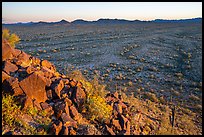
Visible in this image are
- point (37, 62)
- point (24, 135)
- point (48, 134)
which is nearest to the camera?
point (24, 135)

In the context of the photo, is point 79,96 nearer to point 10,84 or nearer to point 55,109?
point 55,109

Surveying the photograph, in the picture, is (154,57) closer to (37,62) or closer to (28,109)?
(37,62)

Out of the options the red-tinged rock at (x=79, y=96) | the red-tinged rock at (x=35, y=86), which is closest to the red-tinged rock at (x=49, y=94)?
the red-tinged rock at (x=35, y=86)

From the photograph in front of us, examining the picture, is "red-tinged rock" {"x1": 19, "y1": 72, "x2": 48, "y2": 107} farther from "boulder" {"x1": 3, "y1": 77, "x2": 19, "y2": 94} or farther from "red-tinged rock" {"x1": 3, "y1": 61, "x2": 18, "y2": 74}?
"red-tinged rock" {"x1": 3, "y1": 61, "x2": 18, "y2": 74}

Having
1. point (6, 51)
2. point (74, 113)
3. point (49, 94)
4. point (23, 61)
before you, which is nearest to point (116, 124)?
point (74, 113)

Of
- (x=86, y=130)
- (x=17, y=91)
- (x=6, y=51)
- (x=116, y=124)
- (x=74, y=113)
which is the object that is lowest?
(x=116, y=124)

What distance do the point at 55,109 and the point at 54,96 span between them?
0.70 meters

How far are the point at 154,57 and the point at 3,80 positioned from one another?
65.5 feet

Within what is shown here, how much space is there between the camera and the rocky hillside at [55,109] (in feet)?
23.6

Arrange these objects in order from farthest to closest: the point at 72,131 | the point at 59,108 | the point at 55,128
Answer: the point at 59,108, the point at 72,131, the point at 55,128

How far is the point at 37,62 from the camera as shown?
10.4 metres

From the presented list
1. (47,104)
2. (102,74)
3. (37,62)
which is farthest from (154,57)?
(47,104)

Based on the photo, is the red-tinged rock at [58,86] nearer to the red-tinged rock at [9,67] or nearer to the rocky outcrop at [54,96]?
the rocky outcrop at [54,96]

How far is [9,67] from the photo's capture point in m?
8.82
